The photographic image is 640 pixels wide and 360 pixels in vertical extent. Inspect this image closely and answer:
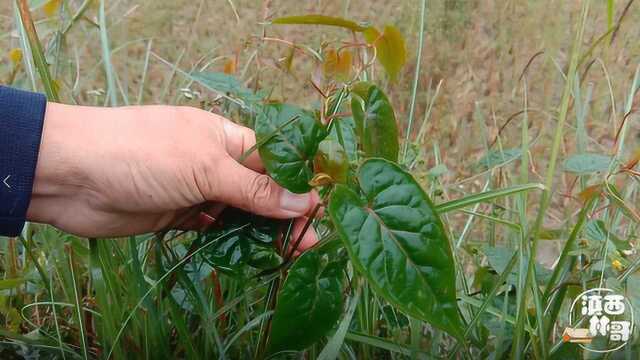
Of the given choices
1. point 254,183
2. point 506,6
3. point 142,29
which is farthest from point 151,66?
point 254,183

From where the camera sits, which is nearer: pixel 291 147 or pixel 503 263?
pixel 291 147

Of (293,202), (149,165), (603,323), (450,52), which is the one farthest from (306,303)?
(450,52)

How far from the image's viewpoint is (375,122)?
0.70m

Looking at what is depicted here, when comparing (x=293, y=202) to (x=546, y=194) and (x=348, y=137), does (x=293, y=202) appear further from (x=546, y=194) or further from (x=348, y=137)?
(x=546, y=194)

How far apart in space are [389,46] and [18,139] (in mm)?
385

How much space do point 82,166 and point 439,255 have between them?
397 millimetres

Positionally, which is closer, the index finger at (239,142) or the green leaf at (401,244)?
the green leaf at (401,244)

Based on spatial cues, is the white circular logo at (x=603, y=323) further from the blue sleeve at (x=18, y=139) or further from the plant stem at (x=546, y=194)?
the blue sleeve at (x=18, y=139)

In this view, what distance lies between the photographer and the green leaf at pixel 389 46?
0.76m

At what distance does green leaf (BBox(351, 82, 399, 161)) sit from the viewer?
0.69 meters

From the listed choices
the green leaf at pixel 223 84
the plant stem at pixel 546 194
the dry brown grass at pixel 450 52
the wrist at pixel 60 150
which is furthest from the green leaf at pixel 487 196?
the dry brown grass at pixel 450 52

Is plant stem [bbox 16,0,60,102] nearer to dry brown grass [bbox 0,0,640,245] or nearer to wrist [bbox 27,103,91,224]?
wrist [bbox 27,103,91,224]

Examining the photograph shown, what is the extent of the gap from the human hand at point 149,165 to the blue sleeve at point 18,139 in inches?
0.5

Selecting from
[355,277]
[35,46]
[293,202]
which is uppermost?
[35,46]
